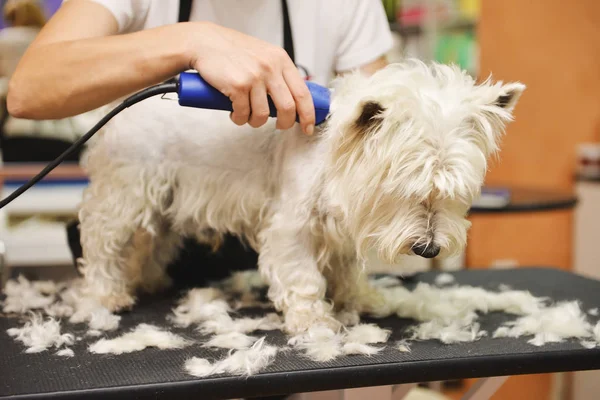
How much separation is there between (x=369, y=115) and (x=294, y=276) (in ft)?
0.99

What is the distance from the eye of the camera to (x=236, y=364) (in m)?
0.77

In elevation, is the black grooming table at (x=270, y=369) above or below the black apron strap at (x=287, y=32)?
below

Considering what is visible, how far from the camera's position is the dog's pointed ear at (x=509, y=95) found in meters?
0.91

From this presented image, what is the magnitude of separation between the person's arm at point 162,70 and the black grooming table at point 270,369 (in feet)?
1.16

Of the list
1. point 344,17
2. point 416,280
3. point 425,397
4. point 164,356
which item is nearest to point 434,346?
point 164,356

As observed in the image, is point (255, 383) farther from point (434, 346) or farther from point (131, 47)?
point (131, 47)

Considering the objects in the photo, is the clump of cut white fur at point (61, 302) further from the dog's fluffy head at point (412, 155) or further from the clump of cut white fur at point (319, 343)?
the dog's fluffy head at point (412, 155)

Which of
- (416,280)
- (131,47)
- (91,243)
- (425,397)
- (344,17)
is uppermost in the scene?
(344,17)

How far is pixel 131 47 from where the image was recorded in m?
0.90

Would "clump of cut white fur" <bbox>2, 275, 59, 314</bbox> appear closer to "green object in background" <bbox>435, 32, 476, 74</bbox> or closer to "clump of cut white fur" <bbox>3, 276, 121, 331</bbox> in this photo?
"clump of cut white fur" <bbox>3, 276, 121, 331</bbox>

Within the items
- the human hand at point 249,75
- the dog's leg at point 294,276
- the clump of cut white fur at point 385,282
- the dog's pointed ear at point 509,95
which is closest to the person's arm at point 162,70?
the human hand at point 249,75

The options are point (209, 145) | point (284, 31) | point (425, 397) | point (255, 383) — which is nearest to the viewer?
point (255, 383)

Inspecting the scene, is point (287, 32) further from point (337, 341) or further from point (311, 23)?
point (337, 341)

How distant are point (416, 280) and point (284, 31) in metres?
0.62
